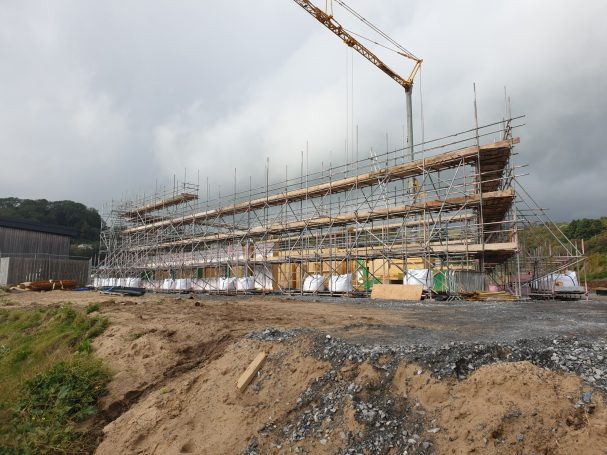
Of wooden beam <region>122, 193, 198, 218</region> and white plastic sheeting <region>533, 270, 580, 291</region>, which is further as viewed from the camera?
wooden beam <region>122, 193, 198, 218</region>

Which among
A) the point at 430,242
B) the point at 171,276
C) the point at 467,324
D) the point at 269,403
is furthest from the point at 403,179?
the point at 171,276

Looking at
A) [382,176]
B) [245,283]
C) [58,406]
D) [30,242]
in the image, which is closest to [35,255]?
[30,242]

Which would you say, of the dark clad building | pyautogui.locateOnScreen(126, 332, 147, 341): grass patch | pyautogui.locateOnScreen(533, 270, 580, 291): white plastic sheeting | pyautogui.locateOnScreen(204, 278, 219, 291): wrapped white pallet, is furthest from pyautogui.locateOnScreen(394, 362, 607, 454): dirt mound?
the dark clad building

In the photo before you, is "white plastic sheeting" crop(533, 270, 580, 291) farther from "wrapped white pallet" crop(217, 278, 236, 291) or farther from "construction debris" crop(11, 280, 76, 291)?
"construction debris" crop(11, 280, 76, 291)

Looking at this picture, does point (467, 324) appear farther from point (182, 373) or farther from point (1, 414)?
point (1, 414)

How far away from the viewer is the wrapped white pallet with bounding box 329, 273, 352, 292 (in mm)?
21531

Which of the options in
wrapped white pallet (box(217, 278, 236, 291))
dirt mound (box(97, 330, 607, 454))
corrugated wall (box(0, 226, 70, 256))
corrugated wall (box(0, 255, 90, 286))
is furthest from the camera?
corrugated wall (box(0, 226, 70, 256))

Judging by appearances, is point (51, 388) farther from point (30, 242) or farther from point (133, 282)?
point (30, 242)

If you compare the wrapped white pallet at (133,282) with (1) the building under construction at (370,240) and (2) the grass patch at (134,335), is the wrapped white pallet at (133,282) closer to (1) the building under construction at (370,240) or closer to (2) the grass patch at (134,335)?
(1) the building under construction at (370,240)

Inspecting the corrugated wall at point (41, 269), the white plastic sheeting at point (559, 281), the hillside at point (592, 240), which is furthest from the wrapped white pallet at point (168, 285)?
the hillside at point (592, 240)

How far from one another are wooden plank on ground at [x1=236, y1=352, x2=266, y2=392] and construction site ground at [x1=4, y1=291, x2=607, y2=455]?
0.32 feet

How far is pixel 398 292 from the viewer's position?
59.4ft

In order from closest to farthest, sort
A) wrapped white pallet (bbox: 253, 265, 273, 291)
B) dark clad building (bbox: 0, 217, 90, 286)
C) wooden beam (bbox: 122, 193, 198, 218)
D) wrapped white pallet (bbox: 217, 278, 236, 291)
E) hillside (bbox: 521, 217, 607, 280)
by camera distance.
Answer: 1. wrapped white pallet (bbox: 253, 265, 273, 291)
2. wrapped white pallet (bbox: 217, 278, 236, 291)
3. dark clad building (bbox: 0, 217, 90, 286)
4. wooden beam (bbox: 122, 193, 198, 218)
5. hillside (bbox: 521, 217, 607, 280)

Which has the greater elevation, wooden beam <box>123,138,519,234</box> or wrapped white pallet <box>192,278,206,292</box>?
wooden beam <box>123,138,519,234</box>
